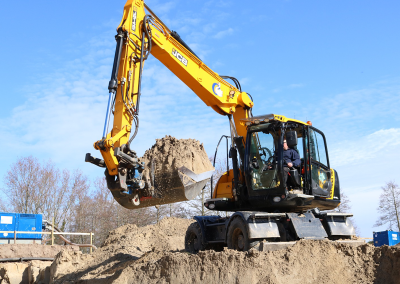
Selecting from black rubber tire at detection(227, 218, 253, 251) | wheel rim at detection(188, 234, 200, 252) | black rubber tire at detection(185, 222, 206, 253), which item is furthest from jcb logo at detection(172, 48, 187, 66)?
wheel rim at detection(188, 234, 200, 252)

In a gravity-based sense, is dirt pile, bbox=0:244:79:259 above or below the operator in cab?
below

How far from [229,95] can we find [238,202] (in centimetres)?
269

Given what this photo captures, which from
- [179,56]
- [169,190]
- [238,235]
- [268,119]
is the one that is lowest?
[238,235]

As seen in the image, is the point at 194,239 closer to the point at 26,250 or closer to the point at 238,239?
the point at 238,239

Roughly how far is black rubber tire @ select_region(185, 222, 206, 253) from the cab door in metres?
3.03

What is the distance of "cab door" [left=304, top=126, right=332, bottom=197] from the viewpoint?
25.9 ft

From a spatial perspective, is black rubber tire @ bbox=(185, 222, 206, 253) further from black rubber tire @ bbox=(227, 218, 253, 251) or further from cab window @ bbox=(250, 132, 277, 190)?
cab window @ bbox=(250, 132, 277, 190)

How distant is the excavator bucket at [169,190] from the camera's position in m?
7.82

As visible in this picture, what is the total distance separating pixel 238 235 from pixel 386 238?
12.4 meters

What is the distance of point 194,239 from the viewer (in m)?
9.89

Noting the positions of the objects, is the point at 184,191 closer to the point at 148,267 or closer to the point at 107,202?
the point at 148,267

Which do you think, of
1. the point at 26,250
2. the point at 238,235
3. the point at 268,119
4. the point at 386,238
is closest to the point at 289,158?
the point at 268,119

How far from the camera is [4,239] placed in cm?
1847

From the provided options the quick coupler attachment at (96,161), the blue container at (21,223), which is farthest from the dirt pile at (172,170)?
the blue container at (21,223)
